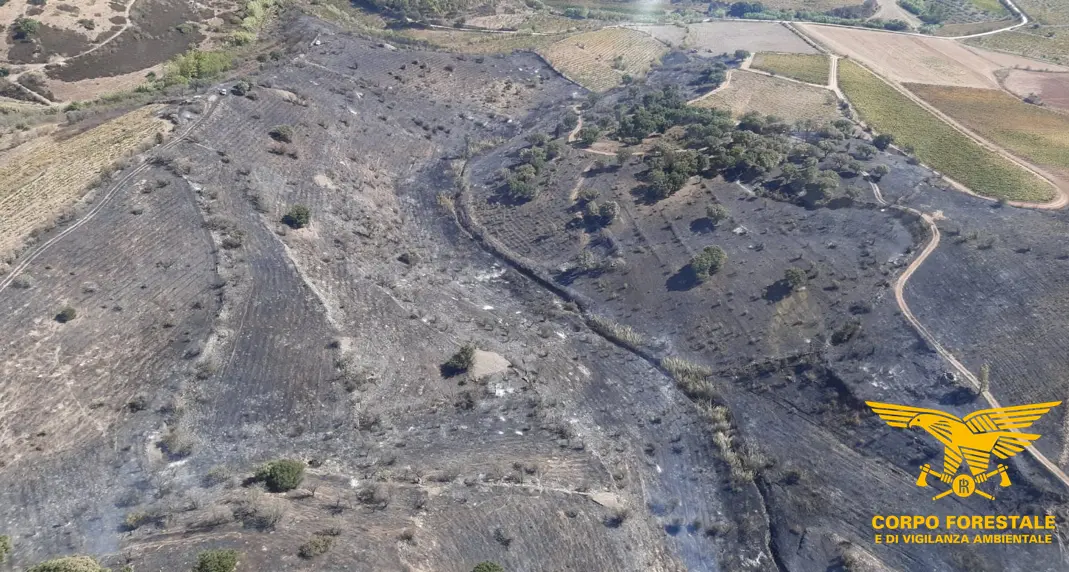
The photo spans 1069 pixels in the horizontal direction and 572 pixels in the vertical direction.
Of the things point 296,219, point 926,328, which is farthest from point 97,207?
point 926,328

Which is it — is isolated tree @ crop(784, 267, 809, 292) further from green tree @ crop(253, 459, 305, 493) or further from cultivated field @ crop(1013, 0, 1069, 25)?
cultivated field @ crop(1013, 0, 1069, 25)

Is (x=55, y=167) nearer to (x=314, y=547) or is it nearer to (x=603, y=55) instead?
(x=314, y=547)

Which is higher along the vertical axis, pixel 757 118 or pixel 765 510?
pixel 757 118

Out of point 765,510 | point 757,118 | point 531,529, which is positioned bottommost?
point 765,510

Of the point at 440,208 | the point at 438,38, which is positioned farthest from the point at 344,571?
the point at 438,38

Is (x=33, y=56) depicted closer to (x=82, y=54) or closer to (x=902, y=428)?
(x=82, y=54)

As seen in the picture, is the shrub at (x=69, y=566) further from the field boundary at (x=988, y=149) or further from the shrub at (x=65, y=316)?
the field boundary at (x=988, y=149)
